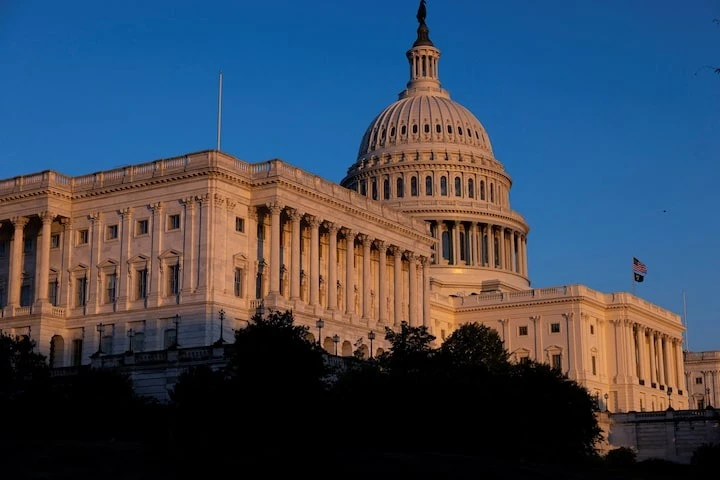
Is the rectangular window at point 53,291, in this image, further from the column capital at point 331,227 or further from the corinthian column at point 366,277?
the corinthian column at point 366,277

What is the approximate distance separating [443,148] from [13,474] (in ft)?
453

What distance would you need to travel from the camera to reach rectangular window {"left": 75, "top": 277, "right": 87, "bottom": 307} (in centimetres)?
11081

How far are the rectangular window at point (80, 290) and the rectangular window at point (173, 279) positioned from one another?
9.17 m

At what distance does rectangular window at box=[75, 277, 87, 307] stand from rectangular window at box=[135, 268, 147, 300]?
5.47 metres

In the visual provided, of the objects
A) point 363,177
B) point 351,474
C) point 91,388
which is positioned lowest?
point 351,474

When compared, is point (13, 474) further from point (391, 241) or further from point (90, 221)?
point (391, 241)

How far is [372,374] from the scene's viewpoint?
258 ft

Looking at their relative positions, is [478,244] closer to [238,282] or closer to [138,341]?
[238,282]

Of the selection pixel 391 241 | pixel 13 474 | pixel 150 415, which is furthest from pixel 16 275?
pixel 13 474

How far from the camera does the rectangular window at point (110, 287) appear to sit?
4299 inches

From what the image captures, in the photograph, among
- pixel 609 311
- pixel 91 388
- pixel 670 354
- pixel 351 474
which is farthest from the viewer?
pixel 670 354

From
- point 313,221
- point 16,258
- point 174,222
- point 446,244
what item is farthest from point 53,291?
point 446,244

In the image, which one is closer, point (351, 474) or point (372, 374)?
point (351, 474)

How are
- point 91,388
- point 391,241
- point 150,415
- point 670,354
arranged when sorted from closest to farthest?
point 150,415 → point 91,388 → point 391,241 → point 670,354
